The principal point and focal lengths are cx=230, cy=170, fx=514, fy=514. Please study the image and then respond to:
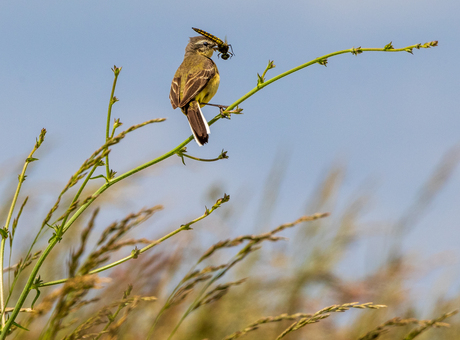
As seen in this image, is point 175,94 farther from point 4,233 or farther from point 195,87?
point 4,233

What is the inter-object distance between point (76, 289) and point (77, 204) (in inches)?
14.8

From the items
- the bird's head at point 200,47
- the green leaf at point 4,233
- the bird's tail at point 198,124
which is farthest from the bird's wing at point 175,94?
the green leaf at point 4,233

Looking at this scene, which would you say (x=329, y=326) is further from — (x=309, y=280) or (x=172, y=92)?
(x=172, y=92)

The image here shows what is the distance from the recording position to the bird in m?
3.52

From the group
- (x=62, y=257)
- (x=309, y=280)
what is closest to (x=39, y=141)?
(x=62, y=257)

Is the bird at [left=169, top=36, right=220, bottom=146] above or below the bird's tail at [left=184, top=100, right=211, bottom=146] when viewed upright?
above

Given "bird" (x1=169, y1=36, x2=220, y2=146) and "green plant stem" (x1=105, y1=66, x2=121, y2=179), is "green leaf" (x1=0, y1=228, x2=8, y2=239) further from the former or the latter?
"bird" (x1=169, y1=36, x2=220, y2=146)

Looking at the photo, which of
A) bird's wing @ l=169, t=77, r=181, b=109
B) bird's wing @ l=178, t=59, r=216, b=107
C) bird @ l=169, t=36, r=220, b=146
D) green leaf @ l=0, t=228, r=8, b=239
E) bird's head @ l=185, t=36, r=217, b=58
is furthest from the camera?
bird's head @ l=185, t=36, r=217, b=58

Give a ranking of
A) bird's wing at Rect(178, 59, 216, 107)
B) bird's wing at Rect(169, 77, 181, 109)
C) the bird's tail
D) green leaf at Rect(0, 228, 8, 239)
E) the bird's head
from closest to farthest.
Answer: green leaf at Rect(0, 228, 8, 239) → the bird's tail → bird's wing at Rect(178, 59, 216, 107) → bird's wing at Rect(169, 77, 181, 109) → the bird's head

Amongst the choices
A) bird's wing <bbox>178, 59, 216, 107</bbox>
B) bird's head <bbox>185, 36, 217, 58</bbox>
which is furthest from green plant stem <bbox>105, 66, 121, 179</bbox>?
bird's head <bbox>185, 36, 217, 58</bbox>

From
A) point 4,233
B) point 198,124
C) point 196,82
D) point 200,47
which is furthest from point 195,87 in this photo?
point 4,233

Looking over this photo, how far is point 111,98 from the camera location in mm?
2383

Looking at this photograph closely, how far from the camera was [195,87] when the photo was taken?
4.14 meters

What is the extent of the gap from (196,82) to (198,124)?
3.39 ft
